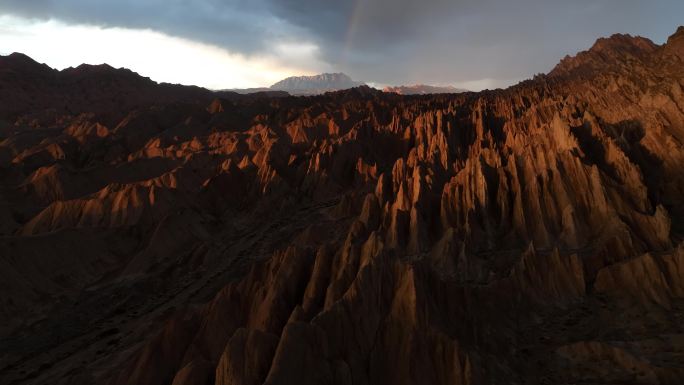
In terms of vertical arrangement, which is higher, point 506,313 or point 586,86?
point 586,86

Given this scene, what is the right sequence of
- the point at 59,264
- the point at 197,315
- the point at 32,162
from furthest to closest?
the point at 32,162
the point at 59,264
the point at 197,315

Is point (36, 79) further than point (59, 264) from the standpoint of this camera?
Yes

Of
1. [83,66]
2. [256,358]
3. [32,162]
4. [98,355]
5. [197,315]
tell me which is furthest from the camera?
[83,66]

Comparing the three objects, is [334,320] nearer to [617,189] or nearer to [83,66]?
[617,189]

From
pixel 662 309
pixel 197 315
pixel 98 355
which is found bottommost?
pixel 98 355

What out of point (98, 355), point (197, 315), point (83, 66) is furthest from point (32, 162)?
point (83, 66)

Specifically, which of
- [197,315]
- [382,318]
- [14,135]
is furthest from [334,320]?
[14,135]
